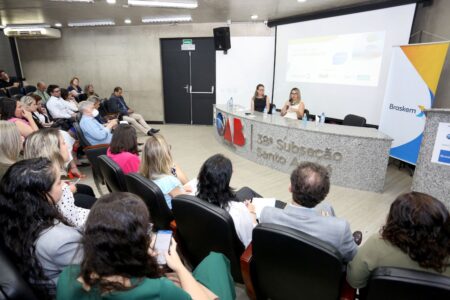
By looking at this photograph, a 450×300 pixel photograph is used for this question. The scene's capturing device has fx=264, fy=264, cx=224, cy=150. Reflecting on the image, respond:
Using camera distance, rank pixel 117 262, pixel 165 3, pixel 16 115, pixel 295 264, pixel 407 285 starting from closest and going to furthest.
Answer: pixel 117 262, pixel 407 285, pixel 295 264, pixel 16 115, pixel 165 3

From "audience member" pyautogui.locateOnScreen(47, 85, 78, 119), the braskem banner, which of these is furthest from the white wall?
"audience member" pyautogui.locateOnScreen(47, 85, 78, 119)

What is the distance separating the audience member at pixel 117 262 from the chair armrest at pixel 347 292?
2.79 ft

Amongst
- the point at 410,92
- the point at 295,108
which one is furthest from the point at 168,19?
the point at 410,92

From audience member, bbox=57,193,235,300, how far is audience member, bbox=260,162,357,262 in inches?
27.8

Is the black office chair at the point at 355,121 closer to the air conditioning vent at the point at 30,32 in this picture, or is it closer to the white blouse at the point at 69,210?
the white blouse at the point at 69,210

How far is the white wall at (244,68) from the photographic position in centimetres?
682

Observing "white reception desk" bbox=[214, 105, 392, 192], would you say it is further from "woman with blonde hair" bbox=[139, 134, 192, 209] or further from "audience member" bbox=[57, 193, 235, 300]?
"audience member" bbox=[57, 193, 235, 300]

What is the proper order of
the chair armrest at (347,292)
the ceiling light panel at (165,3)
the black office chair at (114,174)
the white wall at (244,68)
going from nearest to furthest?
the chair armrest at (347,292) < the black office chair at (114,174) < the ceiling light panel at (165,3) < the white wall at (244,68)

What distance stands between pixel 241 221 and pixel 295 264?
441 millimetres

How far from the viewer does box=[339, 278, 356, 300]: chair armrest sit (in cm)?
129

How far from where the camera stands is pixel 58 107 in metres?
5.23

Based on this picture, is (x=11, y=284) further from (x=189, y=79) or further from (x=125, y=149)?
(x=189, y=79)

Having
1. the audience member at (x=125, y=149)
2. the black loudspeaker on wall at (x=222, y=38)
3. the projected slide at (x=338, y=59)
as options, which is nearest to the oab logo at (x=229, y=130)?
the projected slide at (x=338, y=59)

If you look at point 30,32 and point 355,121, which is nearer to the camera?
point 355,121
